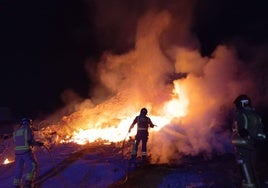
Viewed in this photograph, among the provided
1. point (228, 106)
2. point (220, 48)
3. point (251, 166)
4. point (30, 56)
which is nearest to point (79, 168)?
point (251, 166)

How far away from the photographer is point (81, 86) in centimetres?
4262

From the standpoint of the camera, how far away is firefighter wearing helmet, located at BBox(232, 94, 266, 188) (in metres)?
9.66

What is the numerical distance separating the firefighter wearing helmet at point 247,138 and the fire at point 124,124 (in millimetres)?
10352

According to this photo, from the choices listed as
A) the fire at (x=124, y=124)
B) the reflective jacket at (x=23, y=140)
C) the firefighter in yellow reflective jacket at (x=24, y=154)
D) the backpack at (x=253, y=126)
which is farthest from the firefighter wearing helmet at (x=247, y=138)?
the fire at (x=124, y=124)

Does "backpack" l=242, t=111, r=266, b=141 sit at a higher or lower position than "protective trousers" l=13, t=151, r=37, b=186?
higher

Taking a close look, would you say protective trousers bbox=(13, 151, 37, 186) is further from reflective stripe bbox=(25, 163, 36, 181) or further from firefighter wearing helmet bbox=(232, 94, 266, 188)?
firefighter wearing helmet bbox=(232, 94, 266, 188)

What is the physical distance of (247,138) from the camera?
381 inches

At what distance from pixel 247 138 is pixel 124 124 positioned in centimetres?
1337

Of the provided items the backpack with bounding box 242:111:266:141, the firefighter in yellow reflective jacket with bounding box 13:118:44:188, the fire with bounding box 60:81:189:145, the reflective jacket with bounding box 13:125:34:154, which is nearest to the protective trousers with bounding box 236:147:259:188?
the backpack with bounding box 242:111:266:141

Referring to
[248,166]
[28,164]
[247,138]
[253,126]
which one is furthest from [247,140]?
[28,164]

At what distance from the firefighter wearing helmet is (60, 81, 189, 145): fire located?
10.4m

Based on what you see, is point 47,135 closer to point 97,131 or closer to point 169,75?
point 97,131

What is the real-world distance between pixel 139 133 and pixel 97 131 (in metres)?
7.58

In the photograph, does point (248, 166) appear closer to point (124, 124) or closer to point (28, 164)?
point (28, 164)
